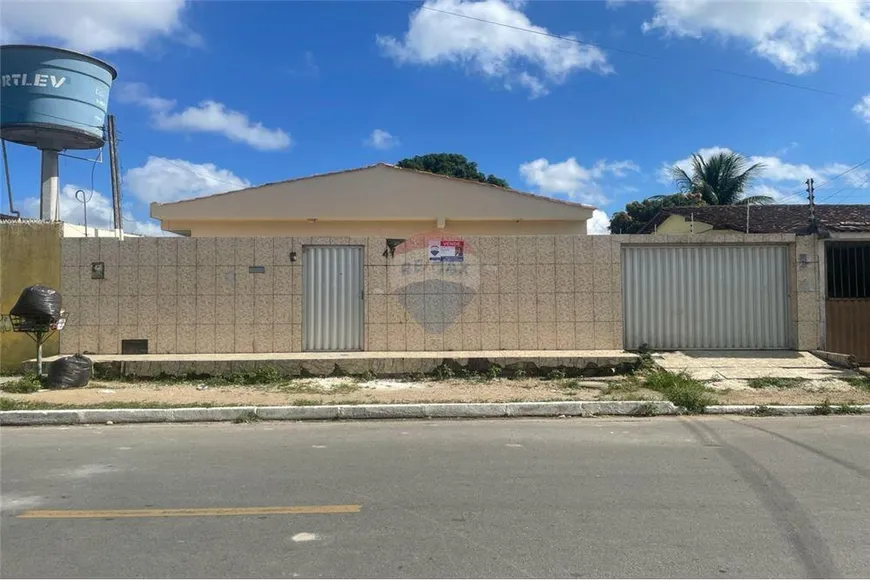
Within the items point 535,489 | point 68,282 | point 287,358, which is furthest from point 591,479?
point 68,282

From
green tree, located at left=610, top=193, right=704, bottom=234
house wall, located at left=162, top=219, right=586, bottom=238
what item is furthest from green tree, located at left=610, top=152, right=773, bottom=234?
house wall, located at left=162, top=219, right=586, bottom=238

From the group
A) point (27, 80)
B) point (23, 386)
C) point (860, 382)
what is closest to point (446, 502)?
point (23, 386)

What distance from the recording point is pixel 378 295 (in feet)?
39.1

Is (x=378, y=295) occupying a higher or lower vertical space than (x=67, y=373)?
higher

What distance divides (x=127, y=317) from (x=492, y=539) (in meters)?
9.64

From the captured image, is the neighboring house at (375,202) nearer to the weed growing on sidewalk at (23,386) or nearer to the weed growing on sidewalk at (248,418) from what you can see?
the weed growing on sidewalk at (23,386)

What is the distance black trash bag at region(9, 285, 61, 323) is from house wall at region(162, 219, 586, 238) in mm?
6796

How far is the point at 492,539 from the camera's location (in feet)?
13.6

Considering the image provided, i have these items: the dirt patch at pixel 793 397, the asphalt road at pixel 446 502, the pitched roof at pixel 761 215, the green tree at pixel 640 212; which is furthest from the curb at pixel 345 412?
the green tree at pixel 640 212

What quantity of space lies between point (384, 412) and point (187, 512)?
4070mm

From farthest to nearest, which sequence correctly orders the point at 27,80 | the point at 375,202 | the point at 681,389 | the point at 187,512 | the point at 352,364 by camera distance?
the point at 27,80 < the point at 375,202 < the point at 352,364 < the point at 681,389 < the point at 187,512

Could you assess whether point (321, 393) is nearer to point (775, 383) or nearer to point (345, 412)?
point (345, 412)

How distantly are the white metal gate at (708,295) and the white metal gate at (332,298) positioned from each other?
4.90m

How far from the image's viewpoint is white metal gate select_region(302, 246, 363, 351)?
11.9 metres
